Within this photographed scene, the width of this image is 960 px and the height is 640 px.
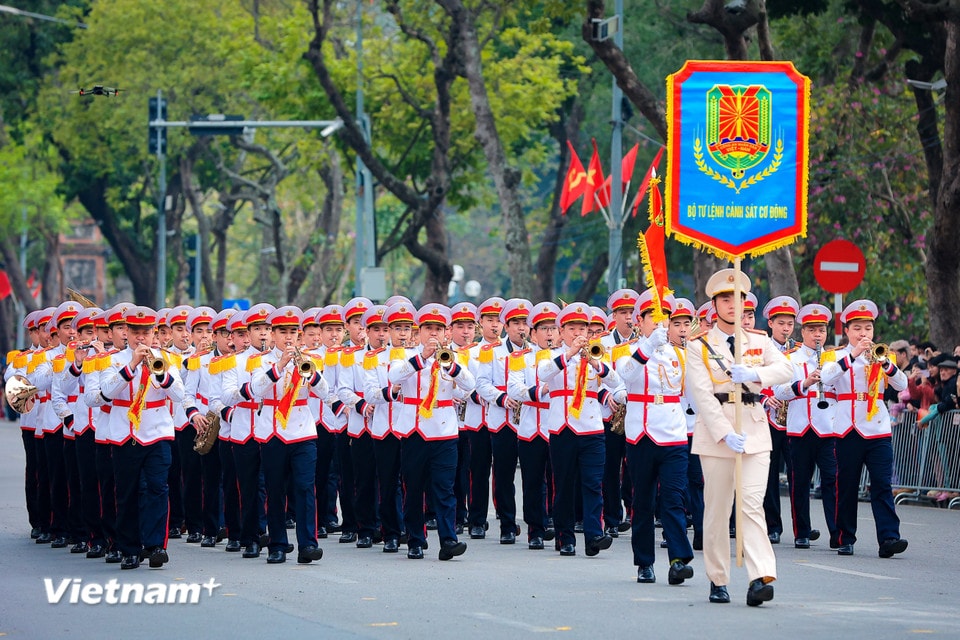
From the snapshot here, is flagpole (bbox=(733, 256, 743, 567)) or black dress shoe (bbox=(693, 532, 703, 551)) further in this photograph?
black dress shoe (bbox=(693, 532, 703, 551))

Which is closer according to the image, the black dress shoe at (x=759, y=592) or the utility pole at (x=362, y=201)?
the black dress shoe at (x=759, y=592)

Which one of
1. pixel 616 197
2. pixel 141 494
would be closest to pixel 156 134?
pixel 616 197

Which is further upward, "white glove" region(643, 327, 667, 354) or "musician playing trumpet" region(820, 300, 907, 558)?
"white glove" region(643, 327, 667, 354)

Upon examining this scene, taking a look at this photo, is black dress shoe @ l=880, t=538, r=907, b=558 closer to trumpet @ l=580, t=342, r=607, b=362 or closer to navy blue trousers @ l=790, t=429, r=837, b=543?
navy blue trousers @ l=790, t=429, r=837, b=543

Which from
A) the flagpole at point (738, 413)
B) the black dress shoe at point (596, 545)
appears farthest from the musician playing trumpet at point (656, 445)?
the black dress shoe at point (596, 545)

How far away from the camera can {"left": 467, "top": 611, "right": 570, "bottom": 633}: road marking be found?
34.1 feet

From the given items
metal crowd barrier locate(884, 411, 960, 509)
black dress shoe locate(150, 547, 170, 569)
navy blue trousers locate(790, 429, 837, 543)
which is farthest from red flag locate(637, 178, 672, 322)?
metal crowd barrier locate(884, 411, 960, 509)

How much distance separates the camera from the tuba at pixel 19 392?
1538 centimetres

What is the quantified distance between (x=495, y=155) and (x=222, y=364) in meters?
14.9

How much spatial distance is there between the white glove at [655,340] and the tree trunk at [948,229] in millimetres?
9935

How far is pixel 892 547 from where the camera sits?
14.5 m

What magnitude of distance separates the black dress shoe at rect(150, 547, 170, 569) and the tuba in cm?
239

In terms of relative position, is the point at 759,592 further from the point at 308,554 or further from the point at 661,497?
the point at 308,554

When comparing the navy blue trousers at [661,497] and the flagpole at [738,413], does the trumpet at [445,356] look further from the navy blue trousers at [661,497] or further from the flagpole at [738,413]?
the flagpole at [738,413]
